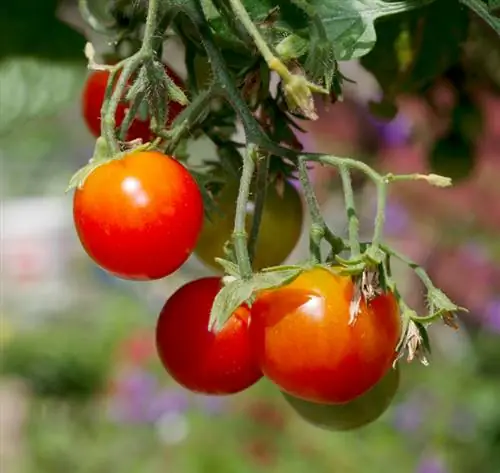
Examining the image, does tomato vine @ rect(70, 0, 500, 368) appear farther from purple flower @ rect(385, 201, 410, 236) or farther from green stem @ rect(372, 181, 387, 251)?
purple flower @ rect(385, 201, 410, 236)

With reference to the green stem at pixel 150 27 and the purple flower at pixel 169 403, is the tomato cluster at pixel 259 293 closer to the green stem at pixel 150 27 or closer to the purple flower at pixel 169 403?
the green stem at pixel 150 27

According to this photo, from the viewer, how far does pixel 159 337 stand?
501 mm

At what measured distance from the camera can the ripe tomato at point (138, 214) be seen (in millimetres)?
420

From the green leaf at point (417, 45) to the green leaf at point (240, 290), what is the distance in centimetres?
24

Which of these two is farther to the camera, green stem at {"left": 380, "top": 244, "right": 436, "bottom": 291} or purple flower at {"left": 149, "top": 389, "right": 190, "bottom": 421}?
purple flower at {"left": 149, "top": 389, "right": 190, "bottom": 421}

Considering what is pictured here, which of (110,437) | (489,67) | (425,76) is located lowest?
(110,437)

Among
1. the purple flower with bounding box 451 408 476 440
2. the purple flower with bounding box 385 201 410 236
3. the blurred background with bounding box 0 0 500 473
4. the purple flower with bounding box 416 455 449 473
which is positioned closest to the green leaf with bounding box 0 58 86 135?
the blurred background with bounding box 0 0 500 473

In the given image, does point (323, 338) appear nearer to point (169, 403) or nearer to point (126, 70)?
point (126, 70)

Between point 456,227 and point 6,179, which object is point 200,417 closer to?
point 456,227

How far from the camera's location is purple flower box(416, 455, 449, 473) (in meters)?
2.72

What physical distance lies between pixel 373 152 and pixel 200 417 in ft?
4.32

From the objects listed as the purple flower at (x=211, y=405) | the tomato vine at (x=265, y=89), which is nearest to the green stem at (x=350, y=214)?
the tomato vine at (x=265, y=89)

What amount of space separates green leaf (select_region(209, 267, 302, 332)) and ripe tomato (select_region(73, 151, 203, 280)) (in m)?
0.03

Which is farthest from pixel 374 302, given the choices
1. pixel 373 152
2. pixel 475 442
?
pixel 475 442
